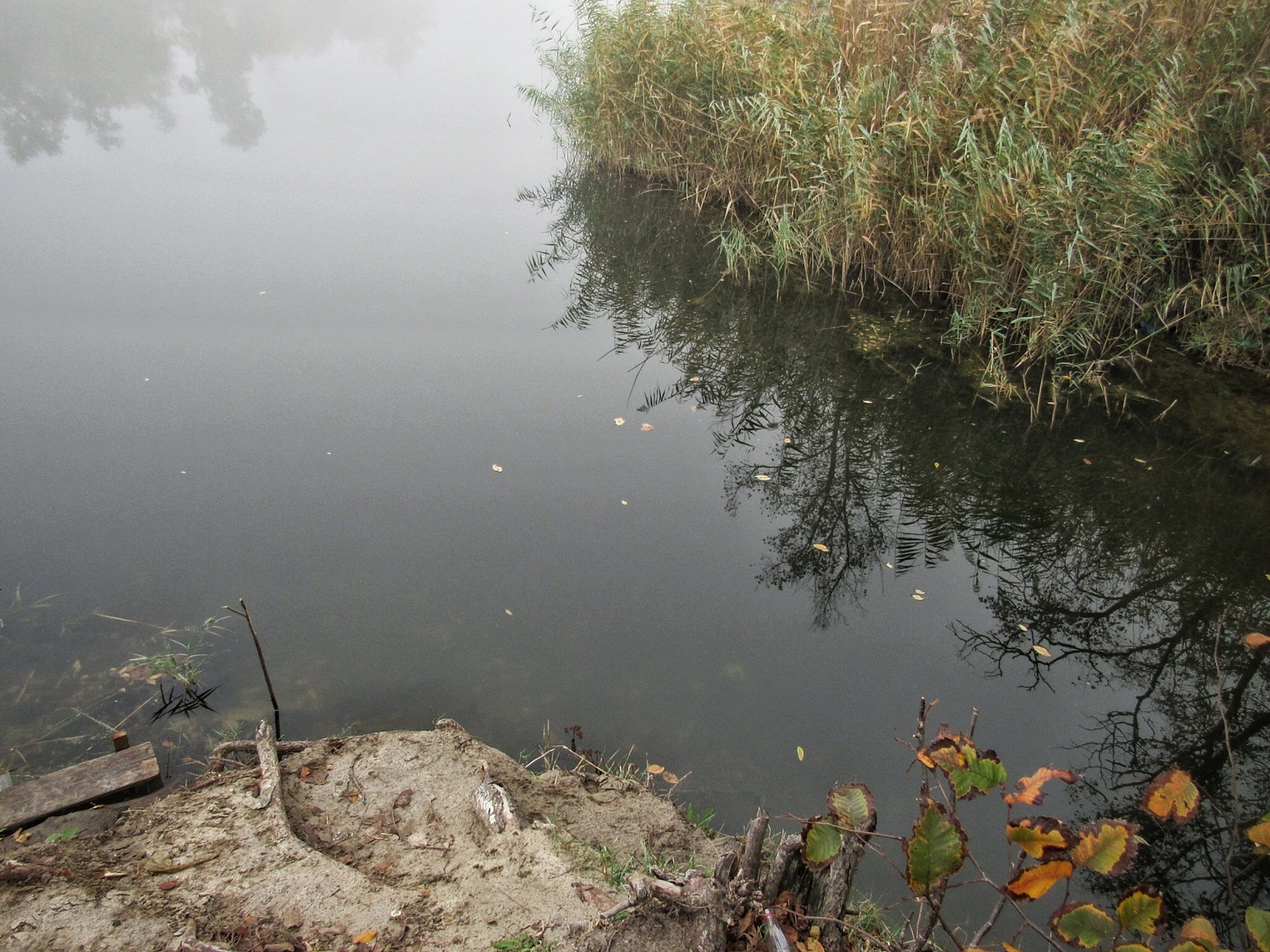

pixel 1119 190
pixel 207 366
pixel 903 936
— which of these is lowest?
pixel 903 936

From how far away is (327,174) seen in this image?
11.4 m

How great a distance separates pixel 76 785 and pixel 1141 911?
9.60ft

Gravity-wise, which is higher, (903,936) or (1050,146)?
(1050,146)

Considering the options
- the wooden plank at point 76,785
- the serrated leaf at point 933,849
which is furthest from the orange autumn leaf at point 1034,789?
the wooden plank at point 76,785

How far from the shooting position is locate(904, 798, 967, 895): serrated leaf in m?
1.52

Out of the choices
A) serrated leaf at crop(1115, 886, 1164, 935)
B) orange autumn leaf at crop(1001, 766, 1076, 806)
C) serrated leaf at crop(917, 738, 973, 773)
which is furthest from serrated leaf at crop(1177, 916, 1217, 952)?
serrated leaf at crop(917, 738, 973, 773)

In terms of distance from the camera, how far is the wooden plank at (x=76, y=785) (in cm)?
256

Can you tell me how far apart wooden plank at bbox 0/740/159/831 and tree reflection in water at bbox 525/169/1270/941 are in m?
2.83

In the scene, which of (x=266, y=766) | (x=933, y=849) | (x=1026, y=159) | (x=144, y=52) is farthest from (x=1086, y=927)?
(x=144, y=52)

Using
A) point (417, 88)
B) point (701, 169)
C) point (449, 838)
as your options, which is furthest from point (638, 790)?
point (417, 88)

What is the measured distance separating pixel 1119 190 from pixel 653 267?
431 cm

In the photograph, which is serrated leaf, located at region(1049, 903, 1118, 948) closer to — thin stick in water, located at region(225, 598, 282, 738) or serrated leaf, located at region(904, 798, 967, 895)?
serrated leaf, located at region(904, 798, 967, 895)

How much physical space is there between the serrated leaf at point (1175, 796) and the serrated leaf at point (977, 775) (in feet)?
1.13

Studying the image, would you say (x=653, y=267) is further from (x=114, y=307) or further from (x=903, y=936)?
(x=903, y=936)
